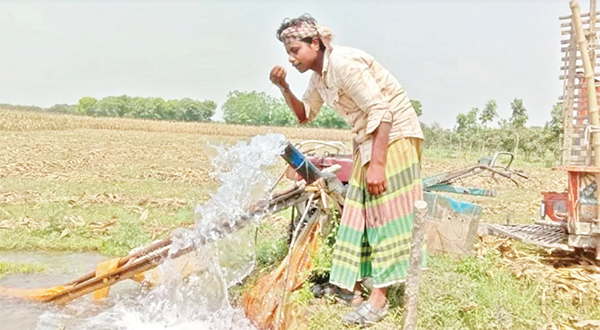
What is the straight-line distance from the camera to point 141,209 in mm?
8555

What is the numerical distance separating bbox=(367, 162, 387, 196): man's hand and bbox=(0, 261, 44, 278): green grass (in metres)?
3.93

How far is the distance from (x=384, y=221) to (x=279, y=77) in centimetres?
116

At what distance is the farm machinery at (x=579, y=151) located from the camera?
14.3ft

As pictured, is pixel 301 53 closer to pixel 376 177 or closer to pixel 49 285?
pixel 376 177

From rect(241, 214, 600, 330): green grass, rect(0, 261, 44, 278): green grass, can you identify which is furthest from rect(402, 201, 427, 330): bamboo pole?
rect(0, 261, 44, 278): green grass

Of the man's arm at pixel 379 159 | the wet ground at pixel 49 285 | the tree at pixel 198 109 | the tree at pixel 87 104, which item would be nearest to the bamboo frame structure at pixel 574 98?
the man's arm at pixel 379 159

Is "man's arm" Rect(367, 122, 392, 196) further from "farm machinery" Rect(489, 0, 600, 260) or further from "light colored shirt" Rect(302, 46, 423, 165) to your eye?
"farm machinery" Rect(489, 0, 600, 260)

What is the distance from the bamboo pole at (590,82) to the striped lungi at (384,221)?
73.4 inches

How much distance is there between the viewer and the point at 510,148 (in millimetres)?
34688

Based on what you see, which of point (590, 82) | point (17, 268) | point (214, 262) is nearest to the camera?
point (214, 262)

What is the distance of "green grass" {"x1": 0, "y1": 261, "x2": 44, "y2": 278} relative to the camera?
17.6 ft

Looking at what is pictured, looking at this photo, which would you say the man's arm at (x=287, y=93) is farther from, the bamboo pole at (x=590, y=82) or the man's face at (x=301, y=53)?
the bamboo pole at (x=590, y=82)

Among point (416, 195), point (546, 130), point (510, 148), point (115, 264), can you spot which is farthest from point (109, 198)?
point (546, 130)

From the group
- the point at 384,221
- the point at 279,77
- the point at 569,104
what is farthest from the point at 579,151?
the point at 279,77
